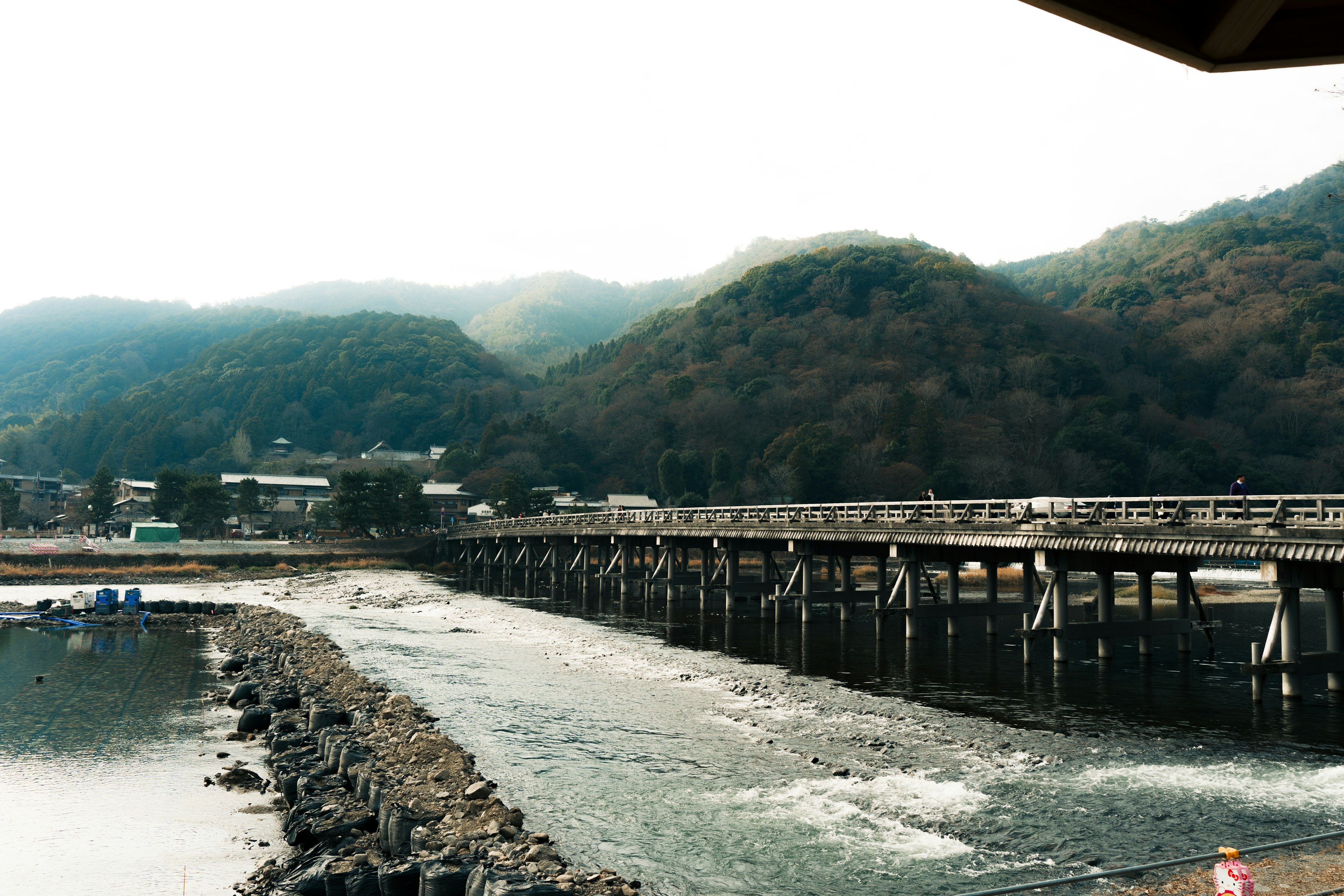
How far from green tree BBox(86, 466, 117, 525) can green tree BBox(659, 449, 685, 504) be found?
211ft

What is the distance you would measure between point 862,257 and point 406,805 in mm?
130017

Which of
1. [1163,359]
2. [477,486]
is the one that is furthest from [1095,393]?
[477,486]

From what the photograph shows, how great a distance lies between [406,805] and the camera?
12.9 m

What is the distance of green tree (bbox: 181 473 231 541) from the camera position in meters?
91.2

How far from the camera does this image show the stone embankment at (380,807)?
10.2 metres

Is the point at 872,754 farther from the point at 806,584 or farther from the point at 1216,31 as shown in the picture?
the point at 806,584

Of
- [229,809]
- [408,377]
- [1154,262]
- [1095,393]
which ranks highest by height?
[1154,262]

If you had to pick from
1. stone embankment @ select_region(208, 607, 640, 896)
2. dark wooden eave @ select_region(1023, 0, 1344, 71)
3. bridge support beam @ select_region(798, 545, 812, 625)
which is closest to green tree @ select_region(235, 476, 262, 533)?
bridge support beam @ select_region(798, 545, 812, 625)

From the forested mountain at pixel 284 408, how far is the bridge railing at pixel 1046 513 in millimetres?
112096

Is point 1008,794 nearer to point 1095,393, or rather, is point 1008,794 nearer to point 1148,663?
point 1148,663

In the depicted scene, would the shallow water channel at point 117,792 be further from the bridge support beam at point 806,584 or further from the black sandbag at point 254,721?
the bridge support beam at point 806,584

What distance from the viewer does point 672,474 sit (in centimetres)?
10206

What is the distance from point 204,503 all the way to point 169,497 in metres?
6.96

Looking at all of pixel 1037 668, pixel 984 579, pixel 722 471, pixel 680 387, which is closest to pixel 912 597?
pixel 1037 668
